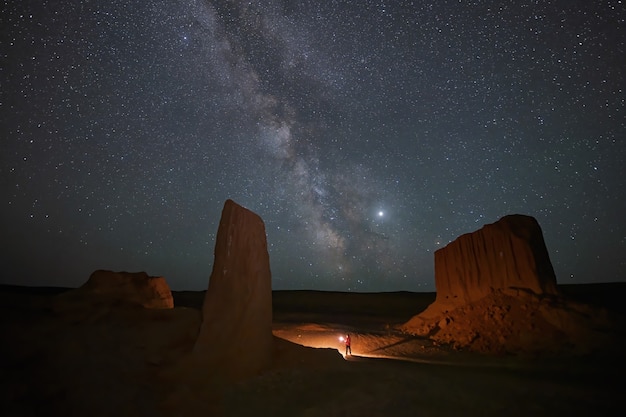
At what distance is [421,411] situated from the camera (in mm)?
7941

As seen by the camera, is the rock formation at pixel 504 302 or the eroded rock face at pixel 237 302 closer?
the eroded rock face at pixel 237 302

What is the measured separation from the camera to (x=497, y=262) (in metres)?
23.4

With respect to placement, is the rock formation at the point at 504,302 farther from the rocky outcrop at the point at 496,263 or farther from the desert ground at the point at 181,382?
the desert ground at the point at 181,382

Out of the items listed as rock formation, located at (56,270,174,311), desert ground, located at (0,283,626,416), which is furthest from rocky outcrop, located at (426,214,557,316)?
rock formation, located at (56,270,174,311)

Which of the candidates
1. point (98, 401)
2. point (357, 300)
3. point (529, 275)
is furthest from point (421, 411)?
point (357, 300)

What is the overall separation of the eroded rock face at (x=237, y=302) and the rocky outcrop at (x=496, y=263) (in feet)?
59.5

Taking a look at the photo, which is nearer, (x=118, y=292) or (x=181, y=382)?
(x=181, y=382)

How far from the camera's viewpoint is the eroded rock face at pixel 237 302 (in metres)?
8.93

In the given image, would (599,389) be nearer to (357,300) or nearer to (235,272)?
(235,272)

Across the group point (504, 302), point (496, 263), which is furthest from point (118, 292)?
point (496, 263)

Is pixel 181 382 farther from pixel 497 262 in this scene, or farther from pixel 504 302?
pixel 497 262

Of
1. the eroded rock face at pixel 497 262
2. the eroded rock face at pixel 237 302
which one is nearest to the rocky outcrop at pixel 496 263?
the eroded rock face at pixel 497 262

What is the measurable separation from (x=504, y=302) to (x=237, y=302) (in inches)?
721

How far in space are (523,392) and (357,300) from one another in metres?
58.2
